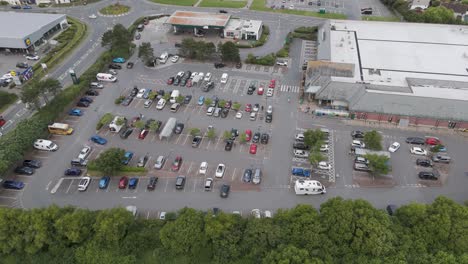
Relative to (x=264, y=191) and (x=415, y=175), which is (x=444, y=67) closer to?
(x=415, y=175)

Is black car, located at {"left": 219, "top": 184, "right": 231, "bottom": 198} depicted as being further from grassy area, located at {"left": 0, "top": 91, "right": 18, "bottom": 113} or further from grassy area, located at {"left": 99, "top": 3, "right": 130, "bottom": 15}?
grassy area, located at {"left": 99, "top": 3, "right": 130, "bottom": 15}

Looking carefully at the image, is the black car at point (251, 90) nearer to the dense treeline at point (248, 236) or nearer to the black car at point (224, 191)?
the black car at point (224, 191)

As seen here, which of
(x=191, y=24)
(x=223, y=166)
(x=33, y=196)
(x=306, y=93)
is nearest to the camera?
(x=33, y=196)

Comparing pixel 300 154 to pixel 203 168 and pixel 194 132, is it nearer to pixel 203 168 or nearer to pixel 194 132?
pixel 203 168

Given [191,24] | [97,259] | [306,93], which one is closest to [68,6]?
[191,24]

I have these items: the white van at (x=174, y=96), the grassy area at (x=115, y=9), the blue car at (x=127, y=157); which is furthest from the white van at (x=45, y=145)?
the grassy area at (x=115, y=9)

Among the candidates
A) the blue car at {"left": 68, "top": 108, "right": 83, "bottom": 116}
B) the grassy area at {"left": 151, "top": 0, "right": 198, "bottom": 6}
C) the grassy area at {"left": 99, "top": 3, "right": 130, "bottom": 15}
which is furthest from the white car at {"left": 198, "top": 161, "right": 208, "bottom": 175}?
the grassy area at {"left": 151, "top": 0, "right": 198, "bottom": 6}
